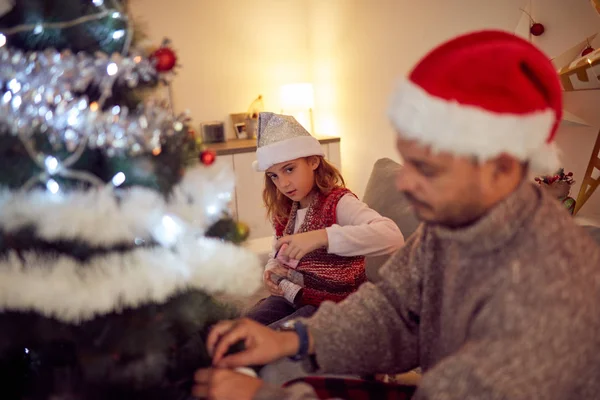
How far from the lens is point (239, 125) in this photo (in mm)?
3992

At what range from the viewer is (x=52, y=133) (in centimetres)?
68

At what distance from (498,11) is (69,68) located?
6.26 ft

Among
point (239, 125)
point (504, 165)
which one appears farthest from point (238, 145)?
point (504, 165)

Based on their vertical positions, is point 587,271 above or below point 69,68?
below

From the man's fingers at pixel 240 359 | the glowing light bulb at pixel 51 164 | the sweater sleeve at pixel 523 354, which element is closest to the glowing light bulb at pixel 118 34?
the glowing light bulb at pixel 51 164

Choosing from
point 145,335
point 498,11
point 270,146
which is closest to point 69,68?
point 145,335

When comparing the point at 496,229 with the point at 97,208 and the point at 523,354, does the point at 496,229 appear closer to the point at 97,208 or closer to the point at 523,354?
the point at 523,354

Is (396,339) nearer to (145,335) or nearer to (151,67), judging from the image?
(145,335)

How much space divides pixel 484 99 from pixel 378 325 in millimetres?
463

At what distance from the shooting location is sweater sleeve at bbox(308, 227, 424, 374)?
937 millimetres

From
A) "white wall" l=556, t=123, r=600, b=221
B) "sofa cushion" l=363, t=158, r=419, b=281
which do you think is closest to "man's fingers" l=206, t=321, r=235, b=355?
"sofa cushion" l=363, t=158, r=419, b=281

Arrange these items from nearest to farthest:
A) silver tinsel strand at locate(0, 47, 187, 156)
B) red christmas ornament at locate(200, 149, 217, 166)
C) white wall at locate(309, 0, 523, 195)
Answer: silver tinsel strand at locate(0, 47, 187, 156) → red christmas ornament at locate(200, 149, 217, 166) → white wall at locate(309, 0, 523, 195)

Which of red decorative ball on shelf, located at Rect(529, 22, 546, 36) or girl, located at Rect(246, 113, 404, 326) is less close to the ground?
red decorative ball on shelf, located at Rect(529, 22, 546, 36)

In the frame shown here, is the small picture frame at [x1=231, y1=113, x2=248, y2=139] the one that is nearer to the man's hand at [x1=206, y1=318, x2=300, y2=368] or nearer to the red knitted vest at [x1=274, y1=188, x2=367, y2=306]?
the red knitted vest at [x1=274, y1=188, x2=367, y2=306]
